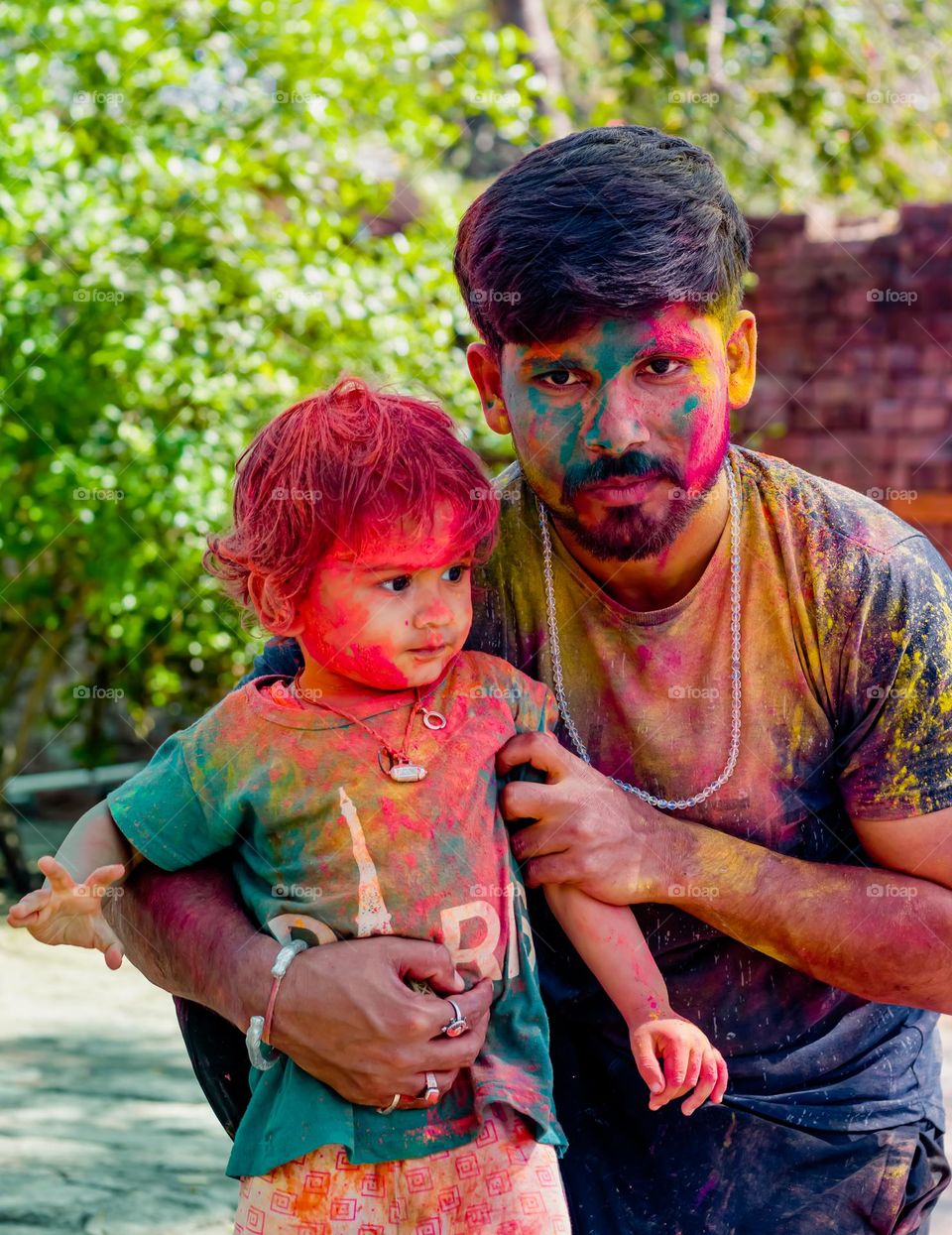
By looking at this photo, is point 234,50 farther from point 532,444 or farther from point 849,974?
point 849,974

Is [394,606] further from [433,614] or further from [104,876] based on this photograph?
[104,876]

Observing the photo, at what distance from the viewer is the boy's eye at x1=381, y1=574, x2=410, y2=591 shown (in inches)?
84.4

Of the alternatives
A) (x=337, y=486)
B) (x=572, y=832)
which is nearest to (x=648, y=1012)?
(x=572, y=832)

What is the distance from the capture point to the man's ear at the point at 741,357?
8.43 ft

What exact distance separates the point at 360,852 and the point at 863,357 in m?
6.10

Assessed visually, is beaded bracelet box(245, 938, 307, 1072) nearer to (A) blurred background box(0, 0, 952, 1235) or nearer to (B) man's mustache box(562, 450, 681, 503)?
(B) man's mustache box(562, 450, 681, 503)

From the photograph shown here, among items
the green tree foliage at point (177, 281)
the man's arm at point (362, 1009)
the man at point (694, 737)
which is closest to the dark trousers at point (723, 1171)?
the man at point (694, 737)

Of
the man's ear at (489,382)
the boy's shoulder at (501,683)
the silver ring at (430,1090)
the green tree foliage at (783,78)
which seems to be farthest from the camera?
the green tree foliage at (783,78)

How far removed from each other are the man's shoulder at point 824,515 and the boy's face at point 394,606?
0.67 metres

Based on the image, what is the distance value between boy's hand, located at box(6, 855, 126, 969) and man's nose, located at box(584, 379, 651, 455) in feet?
2.93

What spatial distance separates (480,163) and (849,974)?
1063cm

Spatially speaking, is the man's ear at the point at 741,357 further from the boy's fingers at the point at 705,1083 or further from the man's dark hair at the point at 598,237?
the boy's fingers at the point at 705,1083

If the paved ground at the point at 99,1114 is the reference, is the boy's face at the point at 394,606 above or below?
above

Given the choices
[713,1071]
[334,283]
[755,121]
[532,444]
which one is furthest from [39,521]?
[755,121]
